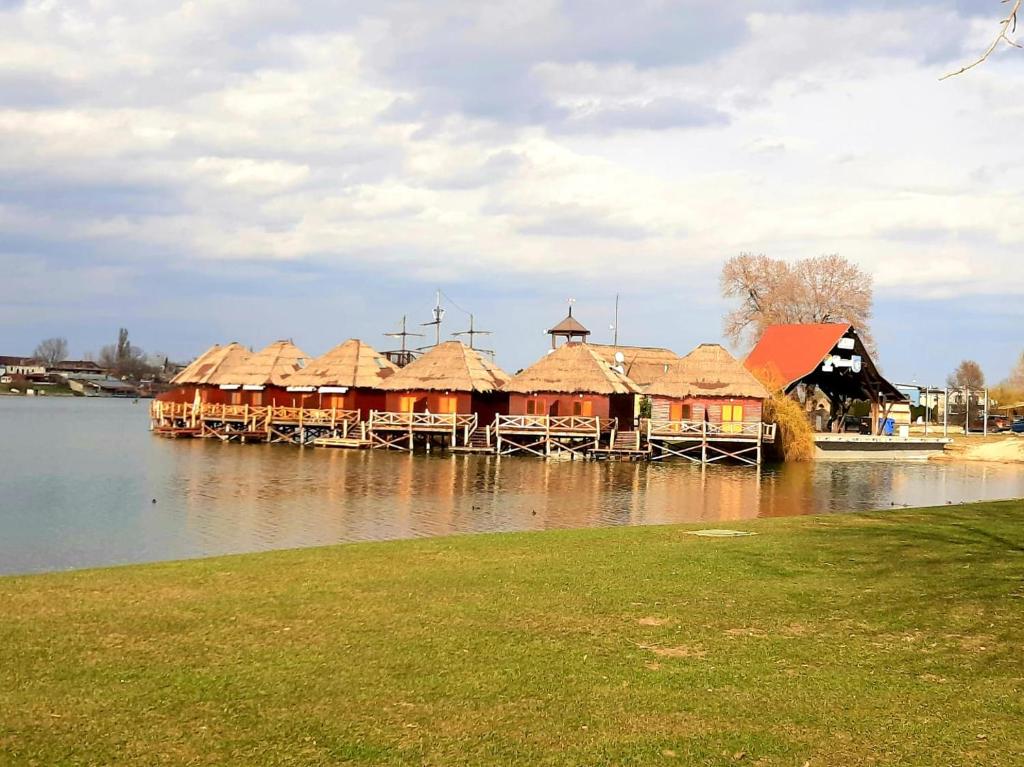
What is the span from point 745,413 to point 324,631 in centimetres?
4369

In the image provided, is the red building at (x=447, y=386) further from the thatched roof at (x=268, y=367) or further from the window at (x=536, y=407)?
the thatched roof at (x=268, y=367)

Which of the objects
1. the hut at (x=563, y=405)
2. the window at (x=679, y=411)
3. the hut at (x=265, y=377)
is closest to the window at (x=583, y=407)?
the hut at (x=563, y=405)

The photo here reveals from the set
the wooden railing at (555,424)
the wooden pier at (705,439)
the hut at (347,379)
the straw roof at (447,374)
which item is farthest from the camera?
the hut at (347,379)

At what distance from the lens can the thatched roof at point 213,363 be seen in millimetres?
68500

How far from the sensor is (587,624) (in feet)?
32.8

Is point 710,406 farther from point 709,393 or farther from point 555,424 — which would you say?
point 555,424

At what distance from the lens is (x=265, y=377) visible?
6538 centimetres

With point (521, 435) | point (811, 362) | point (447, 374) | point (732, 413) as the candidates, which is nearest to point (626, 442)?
point (732, 413)

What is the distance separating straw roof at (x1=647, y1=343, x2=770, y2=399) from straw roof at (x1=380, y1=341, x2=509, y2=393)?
9792 mm

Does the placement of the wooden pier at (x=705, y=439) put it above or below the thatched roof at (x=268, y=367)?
below

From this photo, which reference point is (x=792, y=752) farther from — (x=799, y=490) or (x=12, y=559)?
(x=799, y=490)

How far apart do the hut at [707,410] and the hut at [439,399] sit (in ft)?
31.4

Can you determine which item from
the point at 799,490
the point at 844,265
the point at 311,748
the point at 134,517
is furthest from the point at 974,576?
the point at 844,265

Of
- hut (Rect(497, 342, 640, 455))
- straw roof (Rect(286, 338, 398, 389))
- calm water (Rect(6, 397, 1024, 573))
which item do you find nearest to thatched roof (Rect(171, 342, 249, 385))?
straw roof (Rect(286, 338, 398, 389))
